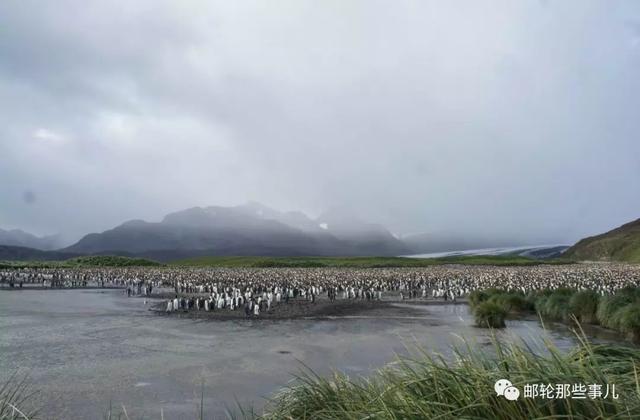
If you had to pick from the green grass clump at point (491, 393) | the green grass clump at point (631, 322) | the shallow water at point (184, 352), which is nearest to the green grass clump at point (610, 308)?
the shallow water at point (184, 352)

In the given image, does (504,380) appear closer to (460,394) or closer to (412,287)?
(460,394)

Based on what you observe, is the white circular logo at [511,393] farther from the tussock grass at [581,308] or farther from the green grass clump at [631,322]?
the green grass clump at [631,322]

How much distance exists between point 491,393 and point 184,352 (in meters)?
14.4

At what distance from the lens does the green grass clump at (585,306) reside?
23438mm

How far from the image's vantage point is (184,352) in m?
17.1

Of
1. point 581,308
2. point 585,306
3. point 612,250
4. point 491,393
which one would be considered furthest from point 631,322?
point 612,250

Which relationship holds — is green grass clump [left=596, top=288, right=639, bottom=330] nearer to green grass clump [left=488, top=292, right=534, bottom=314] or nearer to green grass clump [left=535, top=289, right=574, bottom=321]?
green grass clump [left=535, top=289, right=574, bottom=321]

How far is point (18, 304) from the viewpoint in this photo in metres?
33.3

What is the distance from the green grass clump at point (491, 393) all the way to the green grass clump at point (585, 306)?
1978cm

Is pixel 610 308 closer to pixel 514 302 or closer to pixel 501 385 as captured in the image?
pixel 514 302

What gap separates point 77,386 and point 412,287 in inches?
1609

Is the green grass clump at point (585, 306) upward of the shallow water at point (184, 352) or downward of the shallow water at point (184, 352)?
upward

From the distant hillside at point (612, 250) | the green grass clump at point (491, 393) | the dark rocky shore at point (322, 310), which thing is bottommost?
the dark rocky shore at point (322, 310)

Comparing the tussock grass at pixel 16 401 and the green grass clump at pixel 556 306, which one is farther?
the green grass clump at pixel 556 306
